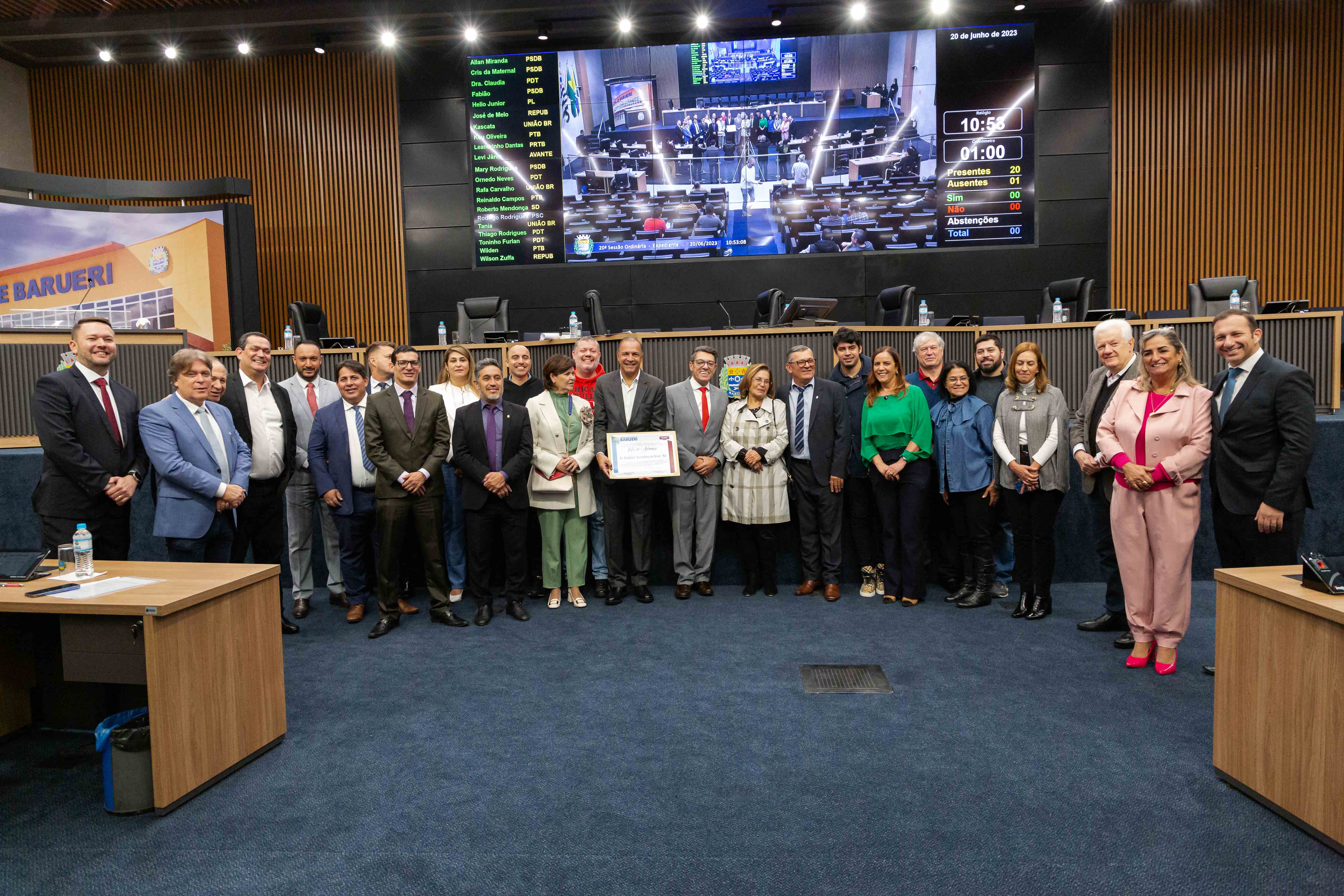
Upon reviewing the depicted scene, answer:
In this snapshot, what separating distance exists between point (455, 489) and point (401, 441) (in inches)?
31.5

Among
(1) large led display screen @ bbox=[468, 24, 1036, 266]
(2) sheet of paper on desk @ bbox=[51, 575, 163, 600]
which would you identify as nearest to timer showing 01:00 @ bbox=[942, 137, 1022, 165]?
(1) large led display screen @ bbox=[468, 24, 1036, 266]

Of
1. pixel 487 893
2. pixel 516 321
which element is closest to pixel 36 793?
pixel 487 893

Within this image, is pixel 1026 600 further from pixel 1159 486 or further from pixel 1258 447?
pixel 1258 447

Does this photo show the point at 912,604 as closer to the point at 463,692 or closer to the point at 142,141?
the point at 463,692

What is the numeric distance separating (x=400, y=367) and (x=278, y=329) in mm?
5842

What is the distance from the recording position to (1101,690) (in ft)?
10.3

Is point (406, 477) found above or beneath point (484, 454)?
beneath

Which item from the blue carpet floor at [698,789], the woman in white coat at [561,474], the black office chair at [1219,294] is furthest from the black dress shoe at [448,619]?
the black office chair at [1219,294]

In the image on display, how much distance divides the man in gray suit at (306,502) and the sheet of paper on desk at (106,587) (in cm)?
180

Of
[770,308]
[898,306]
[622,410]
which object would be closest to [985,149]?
[898,306]

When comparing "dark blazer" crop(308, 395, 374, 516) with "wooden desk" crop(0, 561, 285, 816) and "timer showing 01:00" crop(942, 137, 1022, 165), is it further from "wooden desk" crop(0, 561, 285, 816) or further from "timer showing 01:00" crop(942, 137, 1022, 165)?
"timer showing 01:00" crop(942, 137, 1022, 165)

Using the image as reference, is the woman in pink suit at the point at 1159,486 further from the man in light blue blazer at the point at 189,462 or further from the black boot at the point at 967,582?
the man in light blue blazer at the point at 189,462

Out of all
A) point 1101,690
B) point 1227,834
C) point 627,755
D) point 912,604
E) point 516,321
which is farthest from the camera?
point 516,321

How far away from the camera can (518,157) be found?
8.20 metres
